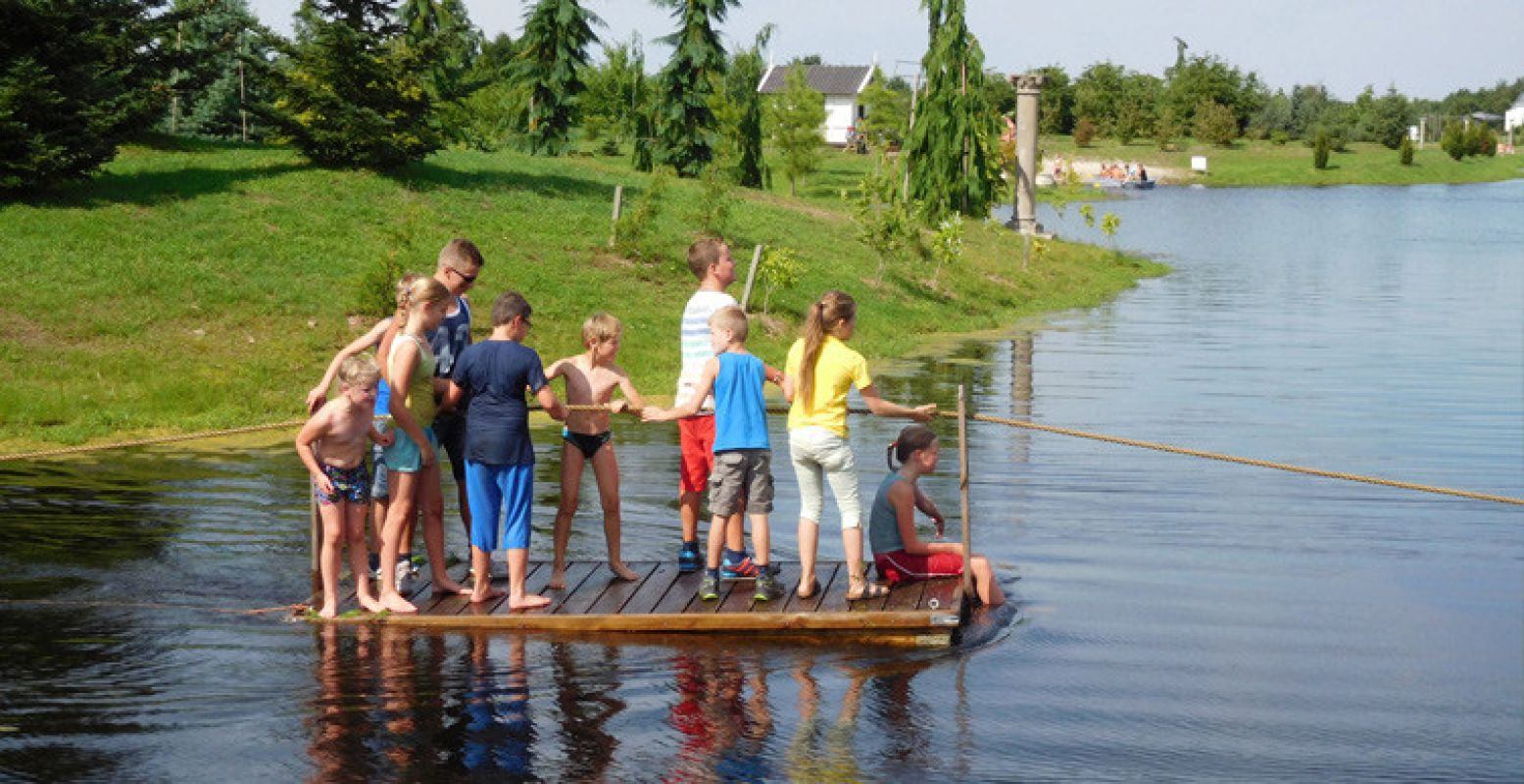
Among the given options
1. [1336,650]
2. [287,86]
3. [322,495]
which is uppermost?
[287,86]

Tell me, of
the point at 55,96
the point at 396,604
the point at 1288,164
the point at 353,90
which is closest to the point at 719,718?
the point at 396,604

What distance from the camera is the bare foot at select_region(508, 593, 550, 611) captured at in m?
9.84

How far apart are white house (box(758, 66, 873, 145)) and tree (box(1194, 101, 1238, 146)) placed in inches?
936

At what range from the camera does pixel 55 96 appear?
22891 millimetres

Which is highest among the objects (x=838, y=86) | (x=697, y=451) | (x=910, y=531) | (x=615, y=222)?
(x=838, y=86)

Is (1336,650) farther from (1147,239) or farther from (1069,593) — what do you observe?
(1147,239)

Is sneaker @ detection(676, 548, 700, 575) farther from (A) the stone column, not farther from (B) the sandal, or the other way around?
(A) the stone column

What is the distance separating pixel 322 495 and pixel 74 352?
1036 centimetres

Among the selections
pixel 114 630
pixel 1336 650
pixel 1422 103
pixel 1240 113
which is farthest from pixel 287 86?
pixel 1422 103

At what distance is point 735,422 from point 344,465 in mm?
2252

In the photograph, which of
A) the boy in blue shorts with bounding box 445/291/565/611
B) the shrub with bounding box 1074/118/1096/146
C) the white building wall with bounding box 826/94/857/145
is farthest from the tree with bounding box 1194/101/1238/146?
the boy in blue shorts with bounding box 445/291/565/611

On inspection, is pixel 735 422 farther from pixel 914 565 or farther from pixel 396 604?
pixel 396 604

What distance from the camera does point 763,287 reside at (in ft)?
87.7

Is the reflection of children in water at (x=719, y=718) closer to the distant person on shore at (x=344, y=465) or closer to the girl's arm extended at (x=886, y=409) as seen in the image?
the girl's arm extended at (x=886, y=409)
